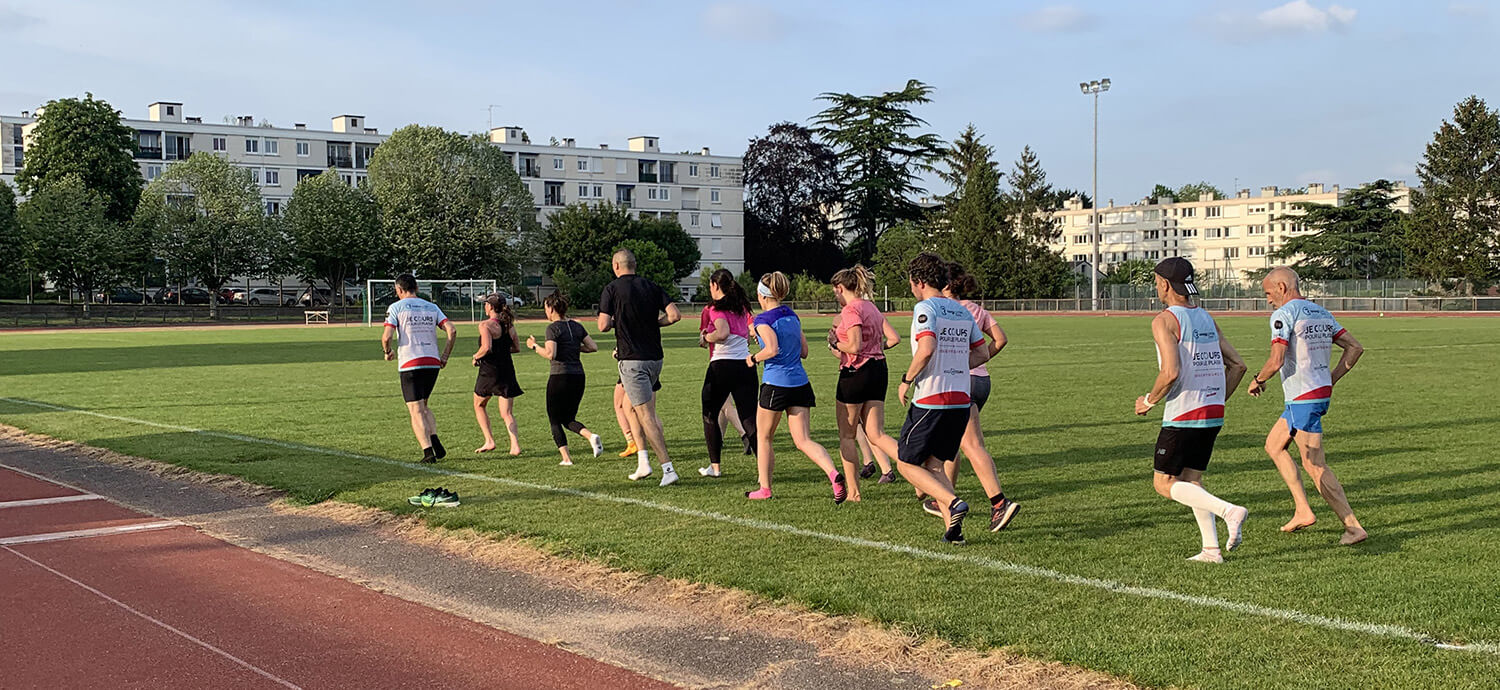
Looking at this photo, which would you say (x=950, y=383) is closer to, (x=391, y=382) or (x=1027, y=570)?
(x=1027, y=570)

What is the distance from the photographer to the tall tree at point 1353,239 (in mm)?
90750

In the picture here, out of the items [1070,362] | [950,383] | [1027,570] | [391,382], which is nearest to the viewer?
[1027,570]

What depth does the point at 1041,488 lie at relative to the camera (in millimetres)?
10000

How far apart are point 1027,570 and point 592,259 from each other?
8233 centimetres

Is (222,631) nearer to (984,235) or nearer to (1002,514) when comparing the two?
(1002,514)

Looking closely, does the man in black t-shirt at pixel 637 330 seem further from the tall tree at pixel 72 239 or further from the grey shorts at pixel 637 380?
the tall tree at pixel 72 239

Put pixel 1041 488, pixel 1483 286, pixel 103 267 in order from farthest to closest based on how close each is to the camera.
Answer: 1. pixel 1483 286
2. pixel 103 267
3. pixel 1041 488

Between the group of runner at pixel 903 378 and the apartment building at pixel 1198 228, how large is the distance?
13178cm

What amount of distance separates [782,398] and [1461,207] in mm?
79822

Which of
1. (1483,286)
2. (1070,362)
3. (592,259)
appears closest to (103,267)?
(592,259)

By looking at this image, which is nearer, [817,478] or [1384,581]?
[1384,581]

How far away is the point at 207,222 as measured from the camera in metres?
71.4

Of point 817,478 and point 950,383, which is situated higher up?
point 950,383

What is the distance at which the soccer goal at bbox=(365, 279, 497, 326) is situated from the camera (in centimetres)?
6756
